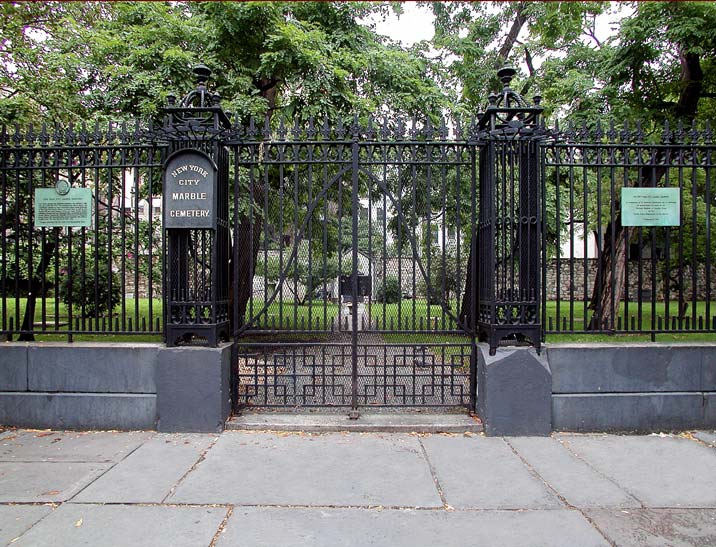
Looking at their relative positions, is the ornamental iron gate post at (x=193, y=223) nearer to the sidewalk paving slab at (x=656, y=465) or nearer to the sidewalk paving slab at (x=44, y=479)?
the sidewalk paving slab at (x=44, y=479)

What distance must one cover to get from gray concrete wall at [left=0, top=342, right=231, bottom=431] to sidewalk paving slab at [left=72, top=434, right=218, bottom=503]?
0.30 meters

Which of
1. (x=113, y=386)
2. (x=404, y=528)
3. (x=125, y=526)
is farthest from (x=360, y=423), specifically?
(x=113, y=386)

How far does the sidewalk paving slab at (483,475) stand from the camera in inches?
153

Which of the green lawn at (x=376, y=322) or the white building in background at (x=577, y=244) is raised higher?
the white building in background at (x=577, y=244)

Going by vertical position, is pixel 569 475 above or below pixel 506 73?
below

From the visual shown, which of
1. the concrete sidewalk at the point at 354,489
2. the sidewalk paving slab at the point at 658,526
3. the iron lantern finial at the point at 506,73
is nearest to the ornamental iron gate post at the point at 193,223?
the concrete sidewalk at the point at 354,489

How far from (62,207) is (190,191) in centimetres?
162

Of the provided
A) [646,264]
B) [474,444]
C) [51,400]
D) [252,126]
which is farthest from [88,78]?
[646,264]

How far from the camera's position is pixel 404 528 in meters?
3.47

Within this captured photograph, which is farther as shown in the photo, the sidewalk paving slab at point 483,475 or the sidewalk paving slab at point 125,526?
the sidewalk paving slab at point 483,475

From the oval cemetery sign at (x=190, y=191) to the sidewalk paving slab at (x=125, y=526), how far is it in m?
2.88

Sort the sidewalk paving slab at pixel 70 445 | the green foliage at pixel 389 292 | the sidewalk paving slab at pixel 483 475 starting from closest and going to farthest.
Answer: the sidewalk paving slab at pixel 483 475 → the sidewalk paving slab at pixel 70 445 → the green foliage at pixel 389 292

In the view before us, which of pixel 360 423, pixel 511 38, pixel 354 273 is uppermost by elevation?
pixel 511 38

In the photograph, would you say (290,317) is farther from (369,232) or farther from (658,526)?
(658,526)
